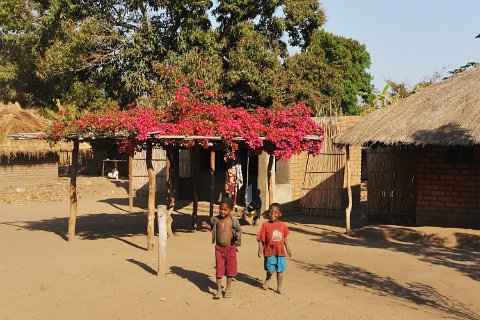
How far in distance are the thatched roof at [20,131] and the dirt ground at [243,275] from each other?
458 inches

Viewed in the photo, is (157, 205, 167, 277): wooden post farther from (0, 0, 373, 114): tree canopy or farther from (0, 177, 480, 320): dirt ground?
(0, 0, 373, 114): tree canopy

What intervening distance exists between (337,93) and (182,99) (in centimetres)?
2007

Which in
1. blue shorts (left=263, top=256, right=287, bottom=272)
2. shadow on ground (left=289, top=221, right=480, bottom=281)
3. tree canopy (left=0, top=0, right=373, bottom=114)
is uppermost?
tree canopy (left=0, top=0, right=373, bottom=114)

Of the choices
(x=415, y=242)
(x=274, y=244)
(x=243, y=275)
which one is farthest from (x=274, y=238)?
(x=415, y=242)

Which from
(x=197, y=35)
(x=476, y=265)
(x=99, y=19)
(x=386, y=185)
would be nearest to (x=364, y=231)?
(x=386, y=185)

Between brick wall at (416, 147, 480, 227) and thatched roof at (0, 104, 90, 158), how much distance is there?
18110mm

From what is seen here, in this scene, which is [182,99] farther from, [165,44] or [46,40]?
[46,40]

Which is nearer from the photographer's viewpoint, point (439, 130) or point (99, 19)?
point (439, 130)

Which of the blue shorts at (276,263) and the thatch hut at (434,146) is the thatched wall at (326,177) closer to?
the thatch hut at (434,146)

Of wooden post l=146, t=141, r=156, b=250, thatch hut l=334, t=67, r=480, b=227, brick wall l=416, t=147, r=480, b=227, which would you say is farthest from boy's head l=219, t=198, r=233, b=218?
brick wall l=416, t=147, r=480, b=227

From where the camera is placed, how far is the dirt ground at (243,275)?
6.90 m

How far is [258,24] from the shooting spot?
20562 mm

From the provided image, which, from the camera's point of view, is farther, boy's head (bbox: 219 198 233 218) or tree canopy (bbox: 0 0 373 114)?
tree canopy (bbox: 0 0 373 114)

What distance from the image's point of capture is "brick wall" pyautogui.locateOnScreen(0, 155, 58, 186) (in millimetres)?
26469
